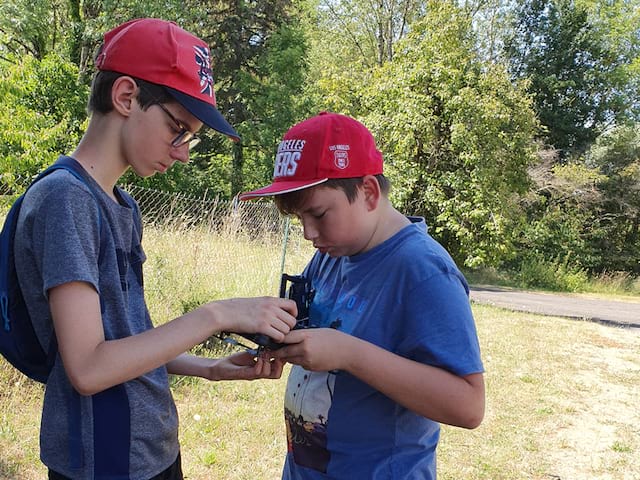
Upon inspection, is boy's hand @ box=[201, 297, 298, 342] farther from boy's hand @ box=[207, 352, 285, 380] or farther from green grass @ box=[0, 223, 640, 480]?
green grass @ box=[0, 223, 640, 480]

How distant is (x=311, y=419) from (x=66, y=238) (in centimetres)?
81

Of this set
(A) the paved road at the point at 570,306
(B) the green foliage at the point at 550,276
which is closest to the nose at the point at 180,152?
(A) the paved road at the point at 570,306

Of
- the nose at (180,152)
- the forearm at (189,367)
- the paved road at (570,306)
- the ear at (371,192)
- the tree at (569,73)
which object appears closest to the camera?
the nose at (180,152)

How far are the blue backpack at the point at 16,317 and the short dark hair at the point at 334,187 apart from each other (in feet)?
1.72

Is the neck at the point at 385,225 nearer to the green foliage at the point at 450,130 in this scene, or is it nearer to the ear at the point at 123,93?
the ear at the point at 123,93

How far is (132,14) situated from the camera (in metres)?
17.8

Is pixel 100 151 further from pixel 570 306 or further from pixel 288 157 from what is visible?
pixel 570 306

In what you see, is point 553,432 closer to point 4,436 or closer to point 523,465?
point 523,465

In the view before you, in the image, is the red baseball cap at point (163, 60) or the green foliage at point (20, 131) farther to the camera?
the green foliage at point (20, 131)

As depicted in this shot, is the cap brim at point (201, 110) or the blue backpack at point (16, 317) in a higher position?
the cap brim at point (201, 110)

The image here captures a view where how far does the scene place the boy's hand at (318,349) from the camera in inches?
52.2

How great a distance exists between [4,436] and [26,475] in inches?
19.6

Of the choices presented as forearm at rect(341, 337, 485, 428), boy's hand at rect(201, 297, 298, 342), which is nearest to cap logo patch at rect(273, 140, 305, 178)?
boy's hand at rect(201, 297, 298, 342)

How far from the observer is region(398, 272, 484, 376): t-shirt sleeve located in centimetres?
131
